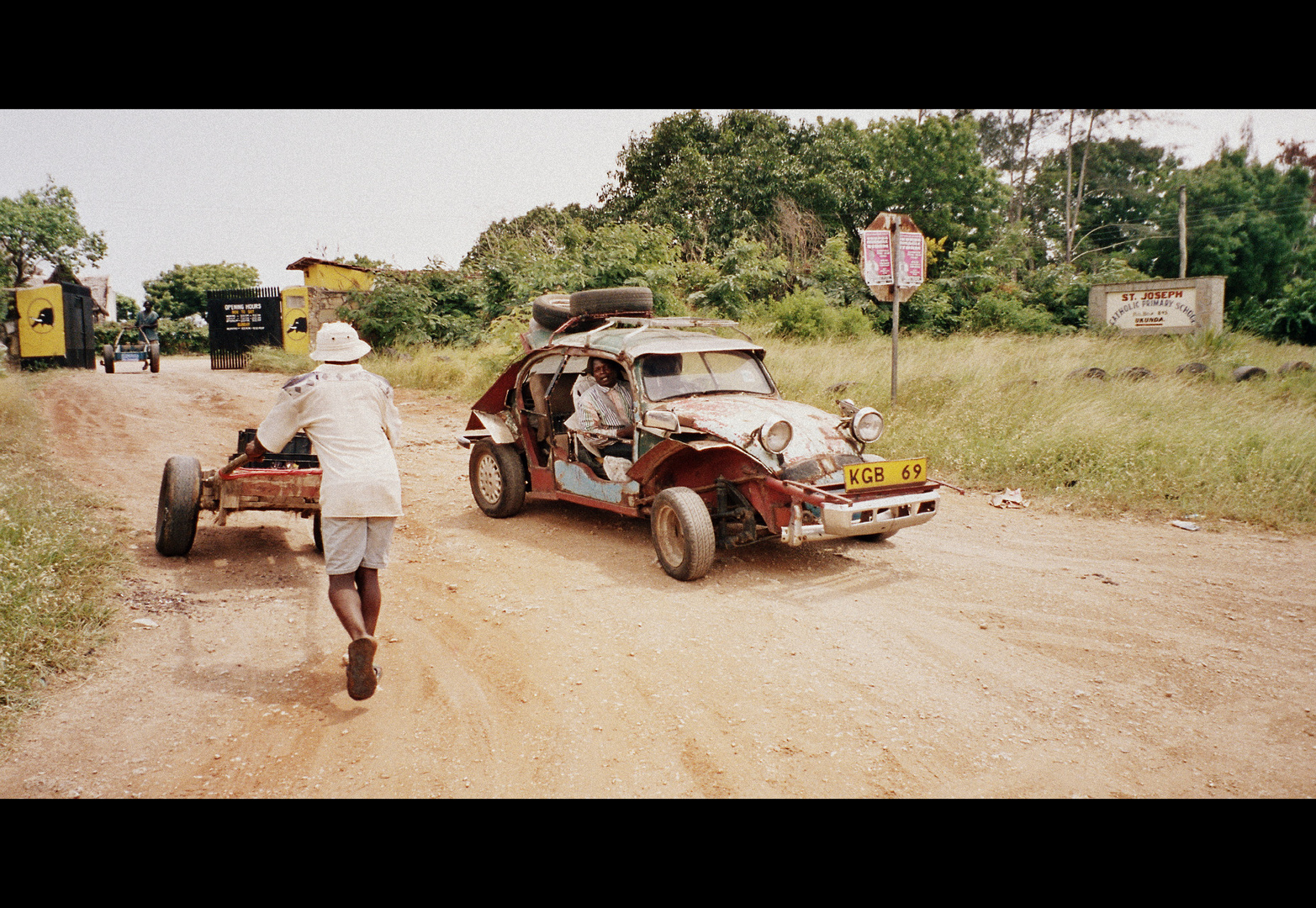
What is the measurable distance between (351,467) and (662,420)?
2.69 meters

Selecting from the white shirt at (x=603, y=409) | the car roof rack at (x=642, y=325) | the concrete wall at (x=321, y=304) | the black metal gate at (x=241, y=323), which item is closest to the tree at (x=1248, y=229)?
the concrete wall at (x=321, y=304)

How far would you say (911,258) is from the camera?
435 inches

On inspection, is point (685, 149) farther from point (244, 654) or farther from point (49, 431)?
point (244, 654)

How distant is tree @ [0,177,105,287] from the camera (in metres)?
31.3

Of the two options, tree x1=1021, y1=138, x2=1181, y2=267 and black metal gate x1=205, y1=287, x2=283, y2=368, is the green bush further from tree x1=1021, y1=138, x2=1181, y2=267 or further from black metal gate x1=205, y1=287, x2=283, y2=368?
tree x1=1021, y1=138, x2=1181, y2=267

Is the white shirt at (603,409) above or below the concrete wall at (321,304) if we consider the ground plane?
below

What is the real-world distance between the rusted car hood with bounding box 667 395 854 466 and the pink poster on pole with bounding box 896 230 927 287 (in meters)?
4.80

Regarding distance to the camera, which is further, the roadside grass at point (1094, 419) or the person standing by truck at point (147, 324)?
the person standing by truck at point (147, 324)

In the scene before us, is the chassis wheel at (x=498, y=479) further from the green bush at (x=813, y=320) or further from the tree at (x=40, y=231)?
the tree at (x=40, y=231)

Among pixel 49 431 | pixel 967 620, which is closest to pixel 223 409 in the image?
pixel 49 431

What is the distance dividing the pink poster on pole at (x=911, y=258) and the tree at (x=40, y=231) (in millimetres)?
32691

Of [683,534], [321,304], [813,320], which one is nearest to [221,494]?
[683,534]

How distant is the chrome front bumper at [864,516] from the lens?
5652mm

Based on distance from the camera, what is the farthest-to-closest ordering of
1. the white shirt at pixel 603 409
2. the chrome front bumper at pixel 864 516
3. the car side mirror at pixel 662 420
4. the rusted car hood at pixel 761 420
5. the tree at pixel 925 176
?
the tree at pixel 925 176
the white shirt at pixel 603 409
the car side mirror at pixel 662 420
the rusted car hood at pixel 761 420
the chrome front bumper at pixel 864 516
